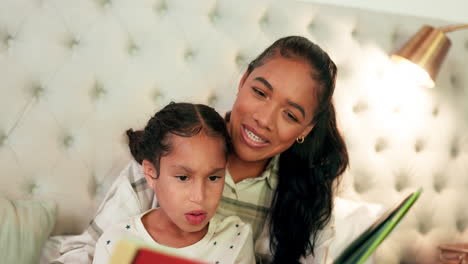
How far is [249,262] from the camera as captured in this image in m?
1.18

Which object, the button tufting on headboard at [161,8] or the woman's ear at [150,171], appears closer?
the woman's ear at [150,171]

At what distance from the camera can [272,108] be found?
4.14ft

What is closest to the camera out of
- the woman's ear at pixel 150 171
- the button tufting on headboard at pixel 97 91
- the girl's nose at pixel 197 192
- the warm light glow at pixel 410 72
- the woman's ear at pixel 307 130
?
the girl's nose at pixel 197 192

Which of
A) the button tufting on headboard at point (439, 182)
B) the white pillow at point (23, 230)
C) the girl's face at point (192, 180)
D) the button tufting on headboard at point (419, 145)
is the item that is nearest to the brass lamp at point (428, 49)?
the button tufting on headboard at point (419, 145)

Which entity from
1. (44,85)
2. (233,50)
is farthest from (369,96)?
(44,85)

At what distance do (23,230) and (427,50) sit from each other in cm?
151

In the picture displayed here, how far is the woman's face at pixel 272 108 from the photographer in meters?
1.26

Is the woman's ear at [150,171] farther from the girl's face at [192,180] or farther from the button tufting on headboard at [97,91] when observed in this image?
the button tufting on headboard at [97,91]

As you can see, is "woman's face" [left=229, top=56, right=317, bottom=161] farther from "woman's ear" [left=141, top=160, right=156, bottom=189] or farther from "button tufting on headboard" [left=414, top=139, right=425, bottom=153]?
"button tufting on headboard" [left=414, top=139, right=425, bottom=153]

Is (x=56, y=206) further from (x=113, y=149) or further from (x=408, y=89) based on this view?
(x=408, y=89)

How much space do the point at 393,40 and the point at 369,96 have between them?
10.1 inches

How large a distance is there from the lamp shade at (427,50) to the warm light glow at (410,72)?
0.21 feet

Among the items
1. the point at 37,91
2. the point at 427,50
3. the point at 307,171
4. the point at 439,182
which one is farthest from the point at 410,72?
the point at 37,91

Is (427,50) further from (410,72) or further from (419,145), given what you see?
(419,145)
